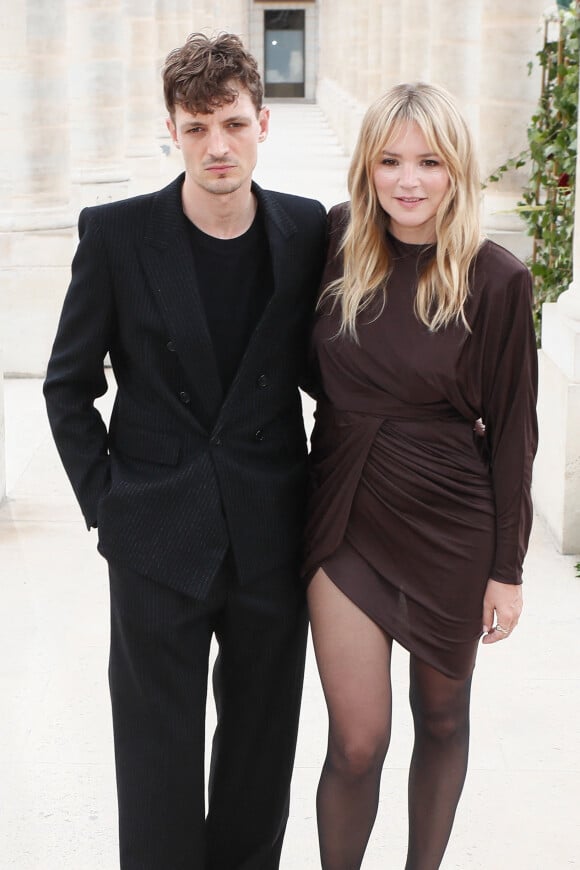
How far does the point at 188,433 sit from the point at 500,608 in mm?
714

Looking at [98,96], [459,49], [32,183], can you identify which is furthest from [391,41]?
[32,183]

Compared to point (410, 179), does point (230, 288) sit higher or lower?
lower

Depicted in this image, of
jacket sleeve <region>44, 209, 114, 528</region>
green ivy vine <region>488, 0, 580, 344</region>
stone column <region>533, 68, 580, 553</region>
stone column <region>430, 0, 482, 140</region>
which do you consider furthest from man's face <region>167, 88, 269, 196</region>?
stone column <region>430, 0, 482, 140</region>

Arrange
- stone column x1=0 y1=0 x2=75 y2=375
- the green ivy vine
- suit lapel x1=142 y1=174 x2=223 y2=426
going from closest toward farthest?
suit lapel x1=142 y1=174 x2=223 y2=426 → the green ivy vine → stone column x1=0 y1=0 x2=75 y2=375

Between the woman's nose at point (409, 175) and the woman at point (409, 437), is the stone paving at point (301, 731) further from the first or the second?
the woman's nose at point (409, 175)

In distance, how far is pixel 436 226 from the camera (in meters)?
2.88

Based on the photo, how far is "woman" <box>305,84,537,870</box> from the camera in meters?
2.85

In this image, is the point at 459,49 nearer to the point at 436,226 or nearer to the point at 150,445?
the point at 436,226

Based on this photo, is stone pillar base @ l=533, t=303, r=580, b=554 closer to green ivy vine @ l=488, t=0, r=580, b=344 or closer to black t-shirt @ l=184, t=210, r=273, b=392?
green ivy vine @ l=488, t=0, r=580, b=344

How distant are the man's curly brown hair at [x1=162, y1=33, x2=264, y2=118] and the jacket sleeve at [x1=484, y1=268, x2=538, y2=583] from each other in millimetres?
646

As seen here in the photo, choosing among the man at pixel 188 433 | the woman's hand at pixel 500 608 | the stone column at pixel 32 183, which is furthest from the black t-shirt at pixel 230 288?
the stone column at pixel 32 183

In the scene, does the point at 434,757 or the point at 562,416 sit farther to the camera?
the point at 562,416

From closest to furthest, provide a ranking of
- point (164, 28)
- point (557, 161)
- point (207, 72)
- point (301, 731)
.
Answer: point (207, 72), point (301, 731), point (557, 161), point (164, 28)

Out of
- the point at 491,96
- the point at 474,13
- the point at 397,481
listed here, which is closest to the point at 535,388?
the point at 397,481
